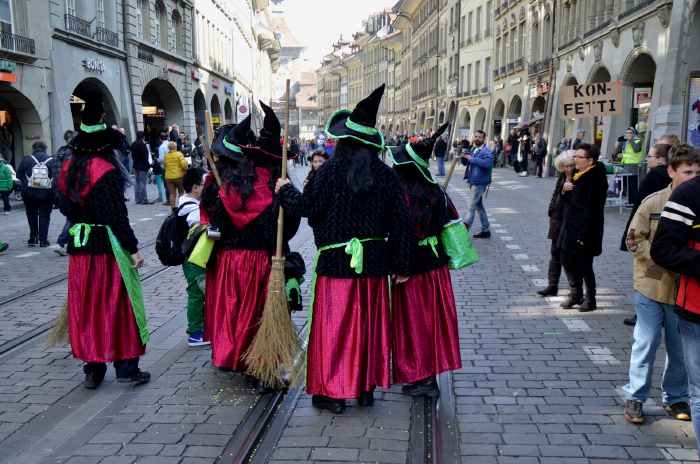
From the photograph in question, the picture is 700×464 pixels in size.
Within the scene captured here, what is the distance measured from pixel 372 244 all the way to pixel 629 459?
1.89 meters

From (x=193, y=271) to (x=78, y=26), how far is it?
64.4 ft

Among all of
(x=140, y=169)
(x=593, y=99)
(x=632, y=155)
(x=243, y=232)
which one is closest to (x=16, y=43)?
(x=140, y=169)

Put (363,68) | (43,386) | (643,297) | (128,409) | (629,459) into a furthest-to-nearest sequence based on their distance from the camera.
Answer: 1. (363,68)
2. (43,386)
3. (128,409)
4. (643,297)
5. (629,459)

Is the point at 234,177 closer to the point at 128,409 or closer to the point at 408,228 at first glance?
the point at 408,228

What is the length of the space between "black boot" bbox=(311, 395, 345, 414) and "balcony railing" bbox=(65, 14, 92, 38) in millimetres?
20308

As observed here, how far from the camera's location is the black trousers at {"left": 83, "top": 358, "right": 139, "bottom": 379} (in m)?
5.08

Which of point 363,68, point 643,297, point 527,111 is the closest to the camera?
point 643,297

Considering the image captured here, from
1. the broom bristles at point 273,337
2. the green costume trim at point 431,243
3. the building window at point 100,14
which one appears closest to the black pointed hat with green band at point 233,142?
the broom bristles at point 273,337

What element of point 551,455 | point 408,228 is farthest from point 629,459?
point 408,228

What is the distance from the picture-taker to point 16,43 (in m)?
18.9

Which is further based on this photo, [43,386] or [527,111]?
[527,111]

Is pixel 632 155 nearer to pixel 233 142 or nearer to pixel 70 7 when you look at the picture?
pixel 233 142

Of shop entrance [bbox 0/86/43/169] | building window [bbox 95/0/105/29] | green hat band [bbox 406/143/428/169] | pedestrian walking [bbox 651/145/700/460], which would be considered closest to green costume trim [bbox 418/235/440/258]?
green hat band [bbox 406/143/428/169]

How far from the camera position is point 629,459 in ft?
12.8
